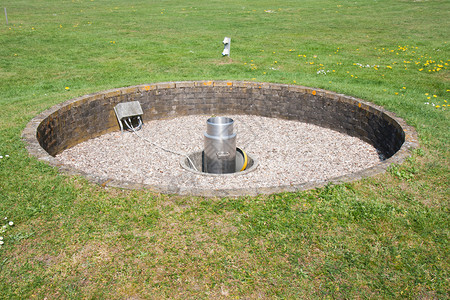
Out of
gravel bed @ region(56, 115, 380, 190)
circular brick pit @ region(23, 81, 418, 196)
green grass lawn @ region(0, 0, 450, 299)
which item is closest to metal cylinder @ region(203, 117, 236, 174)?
gravel bed @ region(56, 115, 380, 190)

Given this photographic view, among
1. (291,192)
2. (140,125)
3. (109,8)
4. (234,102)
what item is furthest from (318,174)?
(109,8)

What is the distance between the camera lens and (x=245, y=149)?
9.30 meters

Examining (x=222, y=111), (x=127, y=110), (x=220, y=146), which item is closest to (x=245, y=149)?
(x=220, y=146)

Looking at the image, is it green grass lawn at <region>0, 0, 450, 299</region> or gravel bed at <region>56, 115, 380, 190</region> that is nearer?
green grass lawn at <region>0, 0, 450, 299</region>

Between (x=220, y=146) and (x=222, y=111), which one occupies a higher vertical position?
(x=220, y=146)

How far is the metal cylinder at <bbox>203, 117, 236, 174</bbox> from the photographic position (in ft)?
25.3

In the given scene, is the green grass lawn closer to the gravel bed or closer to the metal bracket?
the gravel bed

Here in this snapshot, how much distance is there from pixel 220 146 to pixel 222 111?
3830 millimetres

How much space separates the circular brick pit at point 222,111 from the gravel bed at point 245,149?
26 cm

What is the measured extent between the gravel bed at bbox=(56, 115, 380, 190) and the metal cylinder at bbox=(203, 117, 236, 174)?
57cm

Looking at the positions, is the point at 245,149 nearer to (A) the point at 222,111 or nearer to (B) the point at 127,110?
(A) the point at 222,111

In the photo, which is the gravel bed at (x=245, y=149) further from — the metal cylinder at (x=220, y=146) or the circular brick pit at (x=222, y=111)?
the metal cylinder at (x=220, y=146)

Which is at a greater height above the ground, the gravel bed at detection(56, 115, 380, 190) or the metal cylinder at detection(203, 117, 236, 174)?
the metal cylinder at detection(203, 117, 236, 174)

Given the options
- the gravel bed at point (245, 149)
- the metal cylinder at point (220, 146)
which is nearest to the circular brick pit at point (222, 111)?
the gravel bed at point (245, 149)
